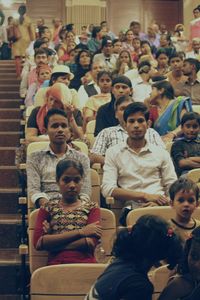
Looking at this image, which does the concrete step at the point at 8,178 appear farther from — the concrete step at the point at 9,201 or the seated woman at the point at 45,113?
the seated woman at the point at 45,113

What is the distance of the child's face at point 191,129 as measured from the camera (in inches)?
247

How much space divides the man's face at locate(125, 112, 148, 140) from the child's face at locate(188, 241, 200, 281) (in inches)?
→ 91.9

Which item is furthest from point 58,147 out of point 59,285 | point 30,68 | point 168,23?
point 168,23

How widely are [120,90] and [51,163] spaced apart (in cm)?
196

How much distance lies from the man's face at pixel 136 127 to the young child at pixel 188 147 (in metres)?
0.55

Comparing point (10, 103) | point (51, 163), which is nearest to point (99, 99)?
point (10, 103)

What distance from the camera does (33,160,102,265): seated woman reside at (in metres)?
4.70

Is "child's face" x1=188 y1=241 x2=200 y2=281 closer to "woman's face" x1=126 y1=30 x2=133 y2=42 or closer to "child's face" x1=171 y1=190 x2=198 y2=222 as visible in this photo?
"child's face" x1=171 y1=190 x2=198 y2=222

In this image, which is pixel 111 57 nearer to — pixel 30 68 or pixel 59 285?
pixel 30 68

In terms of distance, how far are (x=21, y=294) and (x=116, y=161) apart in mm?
1005

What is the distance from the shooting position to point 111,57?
37.2ft

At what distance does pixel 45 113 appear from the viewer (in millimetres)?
6680

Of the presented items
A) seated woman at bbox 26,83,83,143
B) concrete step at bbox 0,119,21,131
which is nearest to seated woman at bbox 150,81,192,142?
seated woman at bbox 26,83,83,143

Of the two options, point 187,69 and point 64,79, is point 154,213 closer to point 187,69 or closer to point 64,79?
point 64,79
